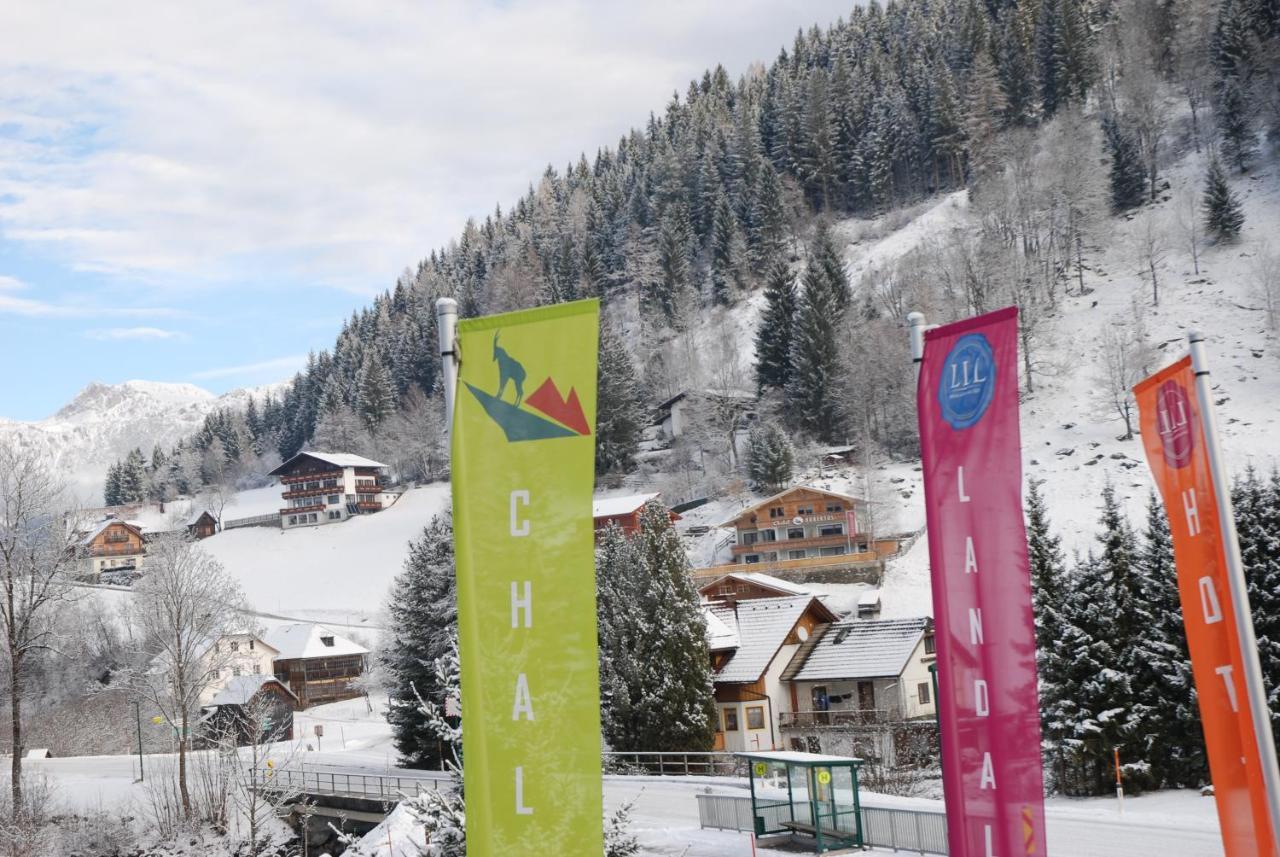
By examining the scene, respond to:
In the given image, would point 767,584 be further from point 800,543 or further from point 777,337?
point 777,337

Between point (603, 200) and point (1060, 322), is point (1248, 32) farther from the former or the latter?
point (603, 200)

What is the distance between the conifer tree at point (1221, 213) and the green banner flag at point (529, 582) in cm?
9646

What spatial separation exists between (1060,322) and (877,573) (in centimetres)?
3653

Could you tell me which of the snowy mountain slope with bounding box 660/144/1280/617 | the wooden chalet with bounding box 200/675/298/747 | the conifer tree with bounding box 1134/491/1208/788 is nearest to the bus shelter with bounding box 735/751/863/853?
the conifer tree with bounding box 1134/491/1208/788

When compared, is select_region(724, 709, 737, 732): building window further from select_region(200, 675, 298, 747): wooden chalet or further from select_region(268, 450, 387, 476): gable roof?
select_region(268, 450, 387, 476): gable roof

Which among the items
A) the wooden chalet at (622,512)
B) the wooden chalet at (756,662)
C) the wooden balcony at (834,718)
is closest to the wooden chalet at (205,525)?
the wooden chalet at (622,512)

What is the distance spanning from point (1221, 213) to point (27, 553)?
8789cm

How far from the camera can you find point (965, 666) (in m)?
8.72

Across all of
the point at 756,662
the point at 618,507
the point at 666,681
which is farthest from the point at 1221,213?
the point at 666,681

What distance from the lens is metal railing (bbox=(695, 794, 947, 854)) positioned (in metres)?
23.8

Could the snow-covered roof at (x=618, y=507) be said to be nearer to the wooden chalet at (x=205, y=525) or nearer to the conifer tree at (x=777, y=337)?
the conifer tree at (x=777, y=337)

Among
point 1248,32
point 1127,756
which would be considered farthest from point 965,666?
point 1248,32

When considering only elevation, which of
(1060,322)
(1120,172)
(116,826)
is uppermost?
(1120,172)

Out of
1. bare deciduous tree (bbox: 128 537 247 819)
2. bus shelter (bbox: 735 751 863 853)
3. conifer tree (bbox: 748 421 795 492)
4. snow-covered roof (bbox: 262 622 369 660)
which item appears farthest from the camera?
conifer tree (bbox: 748 421 795 492)
